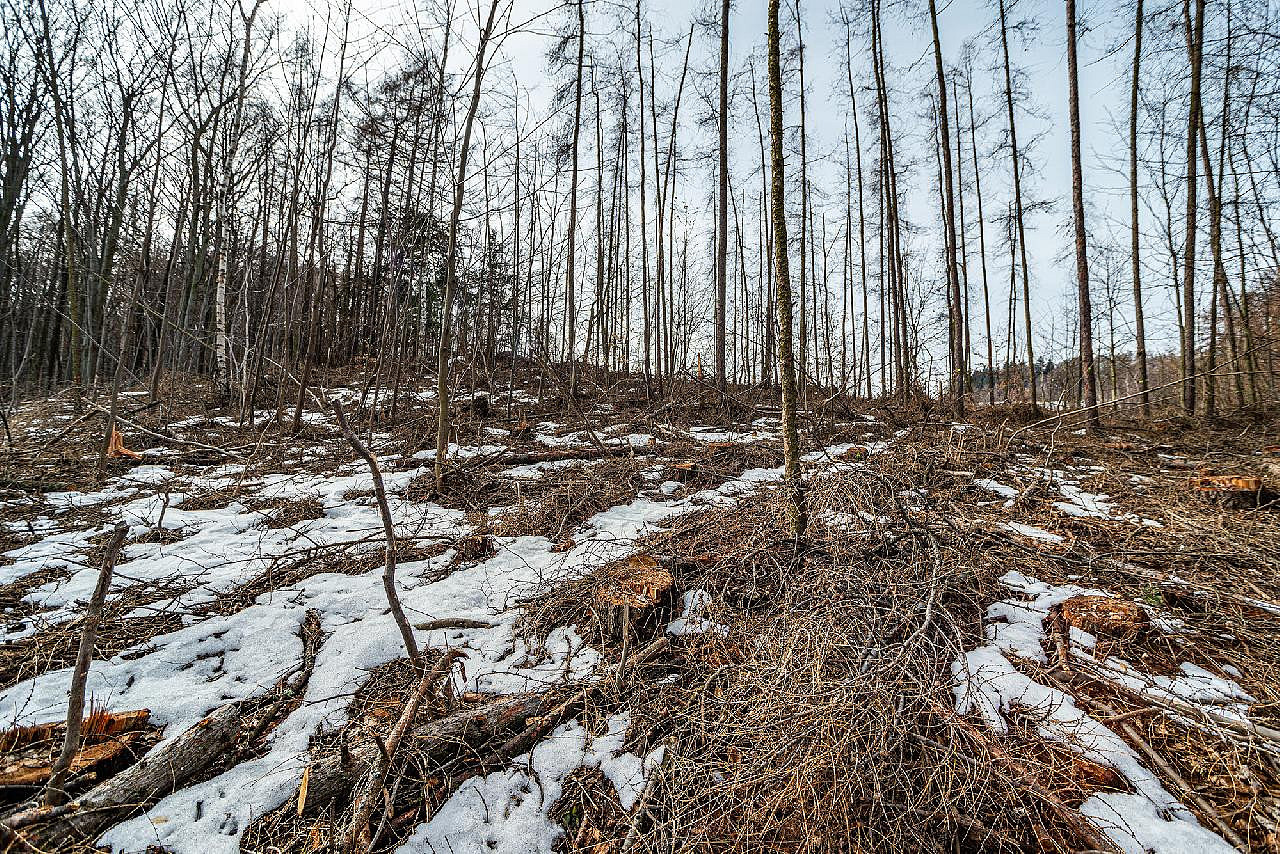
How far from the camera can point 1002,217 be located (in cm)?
1487

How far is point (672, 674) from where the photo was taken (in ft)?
8.84

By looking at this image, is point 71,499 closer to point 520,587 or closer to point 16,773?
point 16,773

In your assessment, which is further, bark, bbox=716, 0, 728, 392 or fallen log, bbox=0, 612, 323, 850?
bark, bbox=716, 0, 728, 392

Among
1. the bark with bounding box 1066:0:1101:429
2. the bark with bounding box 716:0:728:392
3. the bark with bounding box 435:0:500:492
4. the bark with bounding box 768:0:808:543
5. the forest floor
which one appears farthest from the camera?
the bark with bounding box 716:0:728:392

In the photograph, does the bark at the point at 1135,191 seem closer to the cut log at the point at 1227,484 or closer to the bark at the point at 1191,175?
the bark at the point at 1191,175

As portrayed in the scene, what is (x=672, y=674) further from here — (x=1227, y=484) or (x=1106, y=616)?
(x=1227, y=484)

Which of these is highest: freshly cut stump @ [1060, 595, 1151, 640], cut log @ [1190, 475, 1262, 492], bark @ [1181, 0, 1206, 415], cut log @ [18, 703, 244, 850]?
bark @ [1181, 0, 1206, 415]

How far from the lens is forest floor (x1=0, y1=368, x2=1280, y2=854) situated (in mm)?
1852

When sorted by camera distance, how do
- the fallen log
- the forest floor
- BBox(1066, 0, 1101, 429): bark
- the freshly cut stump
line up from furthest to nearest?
1. BBox(1066, 0, 1101, 429): bark
2. the freshly cut stump
3. the forest floor
4. the fallen log

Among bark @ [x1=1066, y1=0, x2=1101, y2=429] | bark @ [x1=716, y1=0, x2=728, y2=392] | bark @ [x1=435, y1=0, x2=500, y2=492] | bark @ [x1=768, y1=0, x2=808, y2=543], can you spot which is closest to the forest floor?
bark @ [x1=768, y1=0, x2=808, y2=543]

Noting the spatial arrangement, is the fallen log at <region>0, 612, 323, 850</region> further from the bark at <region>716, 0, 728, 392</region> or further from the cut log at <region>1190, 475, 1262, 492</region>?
the bark at <region>716, 0, 728, 392</region>

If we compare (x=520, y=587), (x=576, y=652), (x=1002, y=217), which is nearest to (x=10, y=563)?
(x=520, y=587)

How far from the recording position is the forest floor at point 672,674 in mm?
1852

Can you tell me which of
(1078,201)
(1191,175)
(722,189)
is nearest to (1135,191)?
(1191,175)
